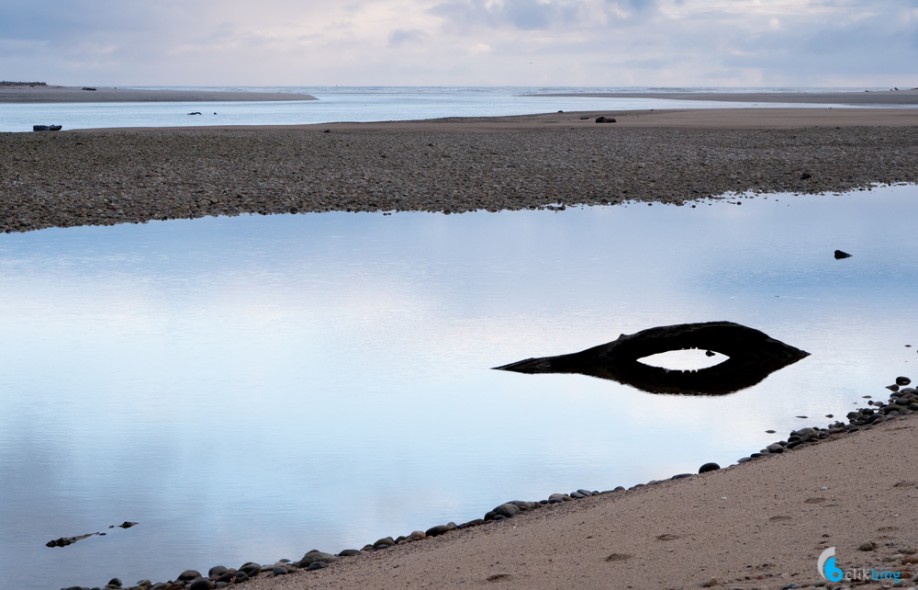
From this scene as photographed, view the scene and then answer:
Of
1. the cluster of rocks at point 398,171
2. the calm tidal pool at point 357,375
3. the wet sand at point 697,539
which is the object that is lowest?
the calm tidal pool at point 357,375

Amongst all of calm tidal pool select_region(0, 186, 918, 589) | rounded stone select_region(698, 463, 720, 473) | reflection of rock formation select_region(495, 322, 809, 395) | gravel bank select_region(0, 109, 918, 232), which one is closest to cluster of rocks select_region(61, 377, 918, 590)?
rounded stone select_region(698, 463, 720, 473)

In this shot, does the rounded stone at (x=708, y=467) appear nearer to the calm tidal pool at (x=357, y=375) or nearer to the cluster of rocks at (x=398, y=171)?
the calm tidal pool at (x=357, y=375)

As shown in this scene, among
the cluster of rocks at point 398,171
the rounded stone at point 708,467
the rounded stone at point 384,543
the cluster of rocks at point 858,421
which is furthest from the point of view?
the cluster of rocks at point 398,171

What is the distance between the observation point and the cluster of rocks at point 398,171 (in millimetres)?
30484

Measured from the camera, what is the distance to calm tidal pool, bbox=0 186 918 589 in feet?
30.9

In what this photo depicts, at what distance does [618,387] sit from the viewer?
1342cm

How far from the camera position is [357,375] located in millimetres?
13773

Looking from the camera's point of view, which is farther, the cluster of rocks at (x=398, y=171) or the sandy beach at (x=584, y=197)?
the cluster of rocks at (x=398, y=171)

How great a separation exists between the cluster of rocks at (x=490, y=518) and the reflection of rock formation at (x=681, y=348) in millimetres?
1978

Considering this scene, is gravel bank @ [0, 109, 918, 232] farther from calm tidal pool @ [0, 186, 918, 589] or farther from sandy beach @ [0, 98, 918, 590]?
calm tidal pool @ [0, 186, 918, 589]

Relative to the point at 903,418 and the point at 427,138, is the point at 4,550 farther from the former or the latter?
the point at 427,138

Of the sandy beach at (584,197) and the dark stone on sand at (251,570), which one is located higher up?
the sandy beach at (584,197)

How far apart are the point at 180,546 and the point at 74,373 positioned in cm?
595

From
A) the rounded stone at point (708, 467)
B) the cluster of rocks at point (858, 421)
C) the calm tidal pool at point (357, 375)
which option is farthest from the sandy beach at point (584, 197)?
the calm tidal pool at point (357, 375)
